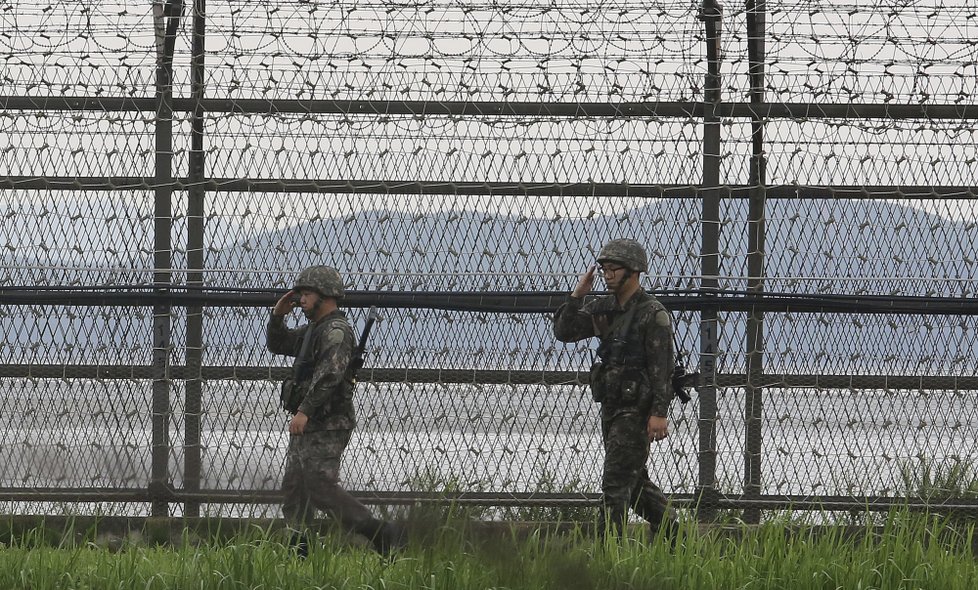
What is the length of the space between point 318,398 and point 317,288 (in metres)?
0.49

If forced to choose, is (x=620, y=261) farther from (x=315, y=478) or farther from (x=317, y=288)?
(x=315, y=478)

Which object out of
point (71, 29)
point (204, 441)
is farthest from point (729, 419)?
point (71, 29)

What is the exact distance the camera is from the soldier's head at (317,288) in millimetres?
6043

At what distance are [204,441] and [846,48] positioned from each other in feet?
11.5

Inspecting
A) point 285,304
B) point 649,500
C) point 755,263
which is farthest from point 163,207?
point 755,263

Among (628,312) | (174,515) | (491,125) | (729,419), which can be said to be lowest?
(174,515)

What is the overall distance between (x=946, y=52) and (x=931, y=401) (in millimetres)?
1623

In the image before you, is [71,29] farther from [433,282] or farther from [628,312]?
[628,312]

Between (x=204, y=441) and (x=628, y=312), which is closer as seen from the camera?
(x=628, y=312)

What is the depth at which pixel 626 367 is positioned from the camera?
19.8 ft

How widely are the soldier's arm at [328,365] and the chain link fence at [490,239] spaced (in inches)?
12.6

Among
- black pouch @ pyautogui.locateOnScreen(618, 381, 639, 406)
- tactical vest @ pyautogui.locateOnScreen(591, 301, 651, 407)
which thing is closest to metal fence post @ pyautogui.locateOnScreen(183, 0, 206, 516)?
tactical vest @ pyautogui.locateOnScreen(591, 301, 651, 407)

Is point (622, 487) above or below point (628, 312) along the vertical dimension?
below

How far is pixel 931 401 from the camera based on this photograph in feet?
21.0
